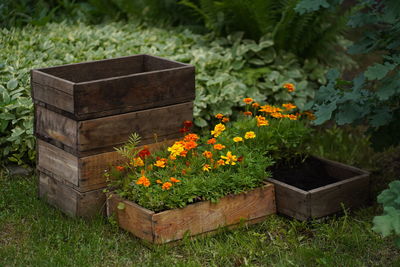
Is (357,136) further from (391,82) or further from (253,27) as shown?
(391,82)

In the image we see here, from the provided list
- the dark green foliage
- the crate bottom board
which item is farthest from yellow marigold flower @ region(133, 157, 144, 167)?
the dark green foliage

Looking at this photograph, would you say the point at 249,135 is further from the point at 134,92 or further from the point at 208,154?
the point at 134,92

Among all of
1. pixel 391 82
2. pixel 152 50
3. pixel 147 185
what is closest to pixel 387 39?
pixel 391 82

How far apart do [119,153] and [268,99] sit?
7.35ft

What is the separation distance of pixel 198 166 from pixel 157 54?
1964mm

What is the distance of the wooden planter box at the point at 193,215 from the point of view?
11.8ft

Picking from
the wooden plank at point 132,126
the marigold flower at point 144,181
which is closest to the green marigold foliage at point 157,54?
the wooden plank at point 132,126

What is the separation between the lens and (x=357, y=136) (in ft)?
18.5

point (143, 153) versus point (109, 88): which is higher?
point (109, 88)

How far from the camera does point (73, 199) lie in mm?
3963

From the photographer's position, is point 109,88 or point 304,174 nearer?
point 109,88

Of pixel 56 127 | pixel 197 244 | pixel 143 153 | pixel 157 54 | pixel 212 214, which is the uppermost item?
pixel 157 54

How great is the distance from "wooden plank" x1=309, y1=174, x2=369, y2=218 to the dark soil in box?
0.61 ft

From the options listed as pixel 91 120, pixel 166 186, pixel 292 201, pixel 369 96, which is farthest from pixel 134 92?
pixel 369 96
